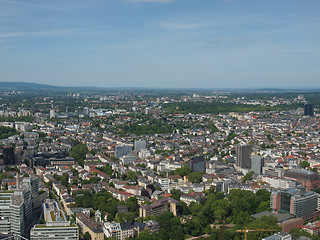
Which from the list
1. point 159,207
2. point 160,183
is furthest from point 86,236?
point 160,183

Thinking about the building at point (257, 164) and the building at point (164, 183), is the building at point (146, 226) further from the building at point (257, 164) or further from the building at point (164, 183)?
the building at point (257, 164)

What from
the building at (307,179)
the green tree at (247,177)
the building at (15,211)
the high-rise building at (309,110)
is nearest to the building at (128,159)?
the green tree at (247,177)

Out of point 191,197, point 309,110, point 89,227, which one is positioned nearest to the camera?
point 89,227

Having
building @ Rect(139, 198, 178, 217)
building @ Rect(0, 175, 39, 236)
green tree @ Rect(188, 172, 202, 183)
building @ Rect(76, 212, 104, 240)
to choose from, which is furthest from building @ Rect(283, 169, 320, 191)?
building @ Rect(0, 175, 39, 236)

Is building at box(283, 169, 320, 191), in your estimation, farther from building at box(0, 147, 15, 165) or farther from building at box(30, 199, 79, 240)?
building at box(0, 147, 15, 165)

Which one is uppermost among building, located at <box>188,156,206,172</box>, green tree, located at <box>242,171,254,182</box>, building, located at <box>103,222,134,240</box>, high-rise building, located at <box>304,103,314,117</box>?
high-rise building, located at <box>304,103,314,117</box>

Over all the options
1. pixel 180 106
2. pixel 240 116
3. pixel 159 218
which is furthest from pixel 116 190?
pixel 180 106

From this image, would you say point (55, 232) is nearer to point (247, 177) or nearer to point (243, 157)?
point (247, 177)

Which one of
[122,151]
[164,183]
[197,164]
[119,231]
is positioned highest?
[197,164]

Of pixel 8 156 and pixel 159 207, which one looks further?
pixel 8 156
